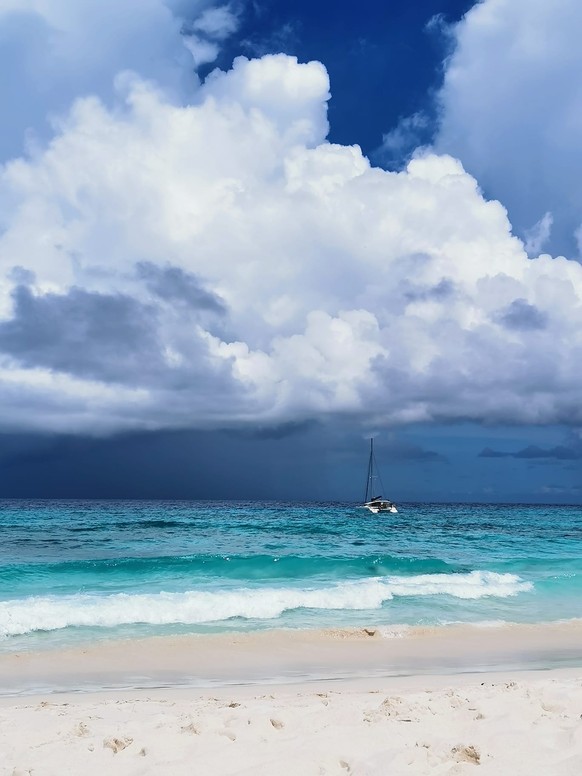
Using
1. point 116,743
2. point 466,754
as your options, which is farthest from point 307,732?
point 116,743

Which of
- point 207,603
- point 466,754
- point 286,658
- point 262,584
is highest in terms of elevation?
point 466,754

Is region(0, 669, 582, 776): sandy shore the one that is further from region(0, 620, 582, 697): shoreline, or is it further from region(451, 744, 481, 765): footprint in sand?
region(0, 620, 582, 697): shoreline

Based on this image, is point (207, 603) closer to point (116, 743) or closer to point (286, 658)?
point (286, 658)

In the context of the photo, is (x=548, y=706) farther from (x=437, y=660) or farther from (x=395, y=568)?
(x=395, y=568)

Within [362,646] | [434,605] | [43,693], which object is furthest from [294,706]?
[434,605]

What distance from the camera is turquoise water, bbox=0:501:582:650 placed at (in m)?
14.1

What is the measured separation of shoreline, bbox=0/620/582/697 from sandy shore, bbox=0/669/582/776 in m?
1.45

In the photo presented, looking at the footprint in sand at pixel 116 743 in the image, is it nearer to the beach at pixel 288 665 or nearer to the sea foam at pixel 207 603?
the beach at pixel 288 665

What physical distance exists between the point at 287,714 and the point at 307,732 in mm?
555

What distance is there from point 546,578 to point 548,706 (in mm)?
16518

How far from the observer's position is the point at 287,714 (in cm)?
671

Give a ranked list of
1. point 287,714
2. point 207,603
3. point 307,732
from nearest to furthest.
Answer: point 307,732, point 287,714, point 207,603

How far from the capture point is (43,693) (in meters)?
8.68

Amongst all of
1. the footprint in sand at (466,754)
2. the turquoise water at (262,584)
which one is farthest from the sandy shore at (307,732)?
the turquoise water at (262,584)
